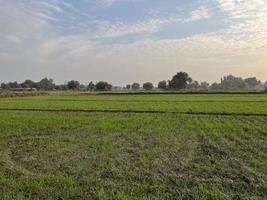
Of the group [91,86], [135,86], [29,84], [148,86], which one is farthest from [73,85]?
[135,86]

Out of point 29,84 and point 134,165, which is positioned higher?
point 29,84

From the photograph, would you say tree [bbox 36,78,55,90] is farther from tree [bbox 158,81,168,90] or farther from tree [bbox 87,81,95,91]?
tree [bbox 158,81,168,90]

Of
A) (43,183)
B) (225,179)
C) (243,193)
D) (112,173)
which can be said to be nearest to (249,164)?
(225,179)

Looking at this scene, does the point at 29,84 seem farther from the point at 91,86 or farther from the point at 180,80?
the point at 180,80

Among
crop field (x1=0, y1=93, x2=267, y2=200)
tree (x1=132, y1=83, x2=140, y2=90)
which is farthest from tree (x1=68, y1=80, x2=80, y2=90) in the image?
crop field (x1=0, y1=93, x2=267, y2=200)

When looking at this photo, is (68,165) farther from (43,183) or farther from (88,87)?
(88,87)

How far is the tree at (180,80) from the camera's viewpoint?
5512 inches

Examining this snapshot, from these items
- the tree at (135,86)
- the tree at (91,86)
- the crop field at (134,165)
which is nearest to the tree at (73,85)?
the tree at (91,86)

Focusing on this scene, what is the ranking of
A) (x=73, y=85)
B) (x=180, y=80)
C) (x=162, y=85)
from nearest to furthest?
(x=180, y=80) → (x=162, y=85) → (x=73, y=85)

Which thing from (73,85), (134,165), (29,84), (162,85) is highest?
(29,84)

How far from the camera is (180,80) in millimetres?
140875

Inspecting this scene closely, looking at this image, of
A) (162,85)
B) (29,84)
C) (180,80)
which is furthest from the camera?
(29,84)

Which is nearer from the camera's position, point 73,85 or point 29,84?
point 73,85

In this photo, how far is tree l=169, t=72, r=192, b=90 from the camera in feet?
459
